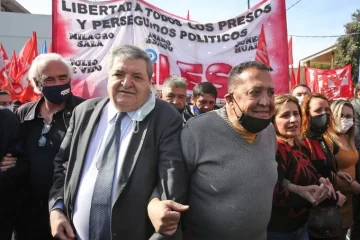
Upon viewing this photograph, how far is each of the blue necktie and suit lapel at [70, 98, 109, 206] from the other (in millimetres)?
100

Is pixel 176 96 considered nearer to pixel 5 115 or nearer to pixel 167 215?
pixel 5 115

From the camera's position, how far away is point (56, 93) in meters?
2.58

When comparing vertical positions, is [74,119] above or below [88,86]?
below

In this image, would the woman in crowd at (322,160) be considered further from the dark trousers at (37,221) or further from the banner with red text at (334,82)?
the banner with red text at (334,82)

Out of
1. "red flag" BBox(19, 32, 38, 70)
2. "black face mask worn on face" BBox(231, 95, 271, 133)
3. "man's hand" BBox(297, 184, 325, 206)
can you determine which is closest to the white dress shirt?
"black face mask worn on face" BBox(231, 95, 271, 133)

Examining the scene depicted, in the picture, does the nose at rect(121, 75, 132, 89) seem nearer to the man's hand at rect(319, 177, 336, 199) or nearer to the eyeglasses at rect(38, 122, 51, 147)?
the eyeglasses at rect(38, 122, 51, 147)

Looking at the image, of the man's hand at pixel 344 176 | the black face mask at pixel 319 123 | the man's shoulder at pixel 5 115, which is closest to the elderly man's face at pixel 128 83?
the man's shoulder at pixel 5 115

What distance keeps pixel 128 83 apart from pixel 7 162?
43.4 inches

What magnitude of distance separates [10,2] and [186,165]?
100 ft

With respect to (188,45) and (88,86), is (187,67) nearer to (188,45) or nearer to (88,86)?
(188,45)

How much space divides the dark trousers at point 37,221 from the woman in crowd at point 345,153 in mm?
2272

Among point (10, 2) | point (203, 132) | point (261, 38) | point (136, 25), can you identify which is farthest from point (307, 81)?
point (10, 2)

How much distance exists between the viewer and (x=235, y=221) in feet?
5.85

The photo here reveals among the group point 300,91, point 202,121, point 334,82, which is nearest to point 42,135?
point 202,121
